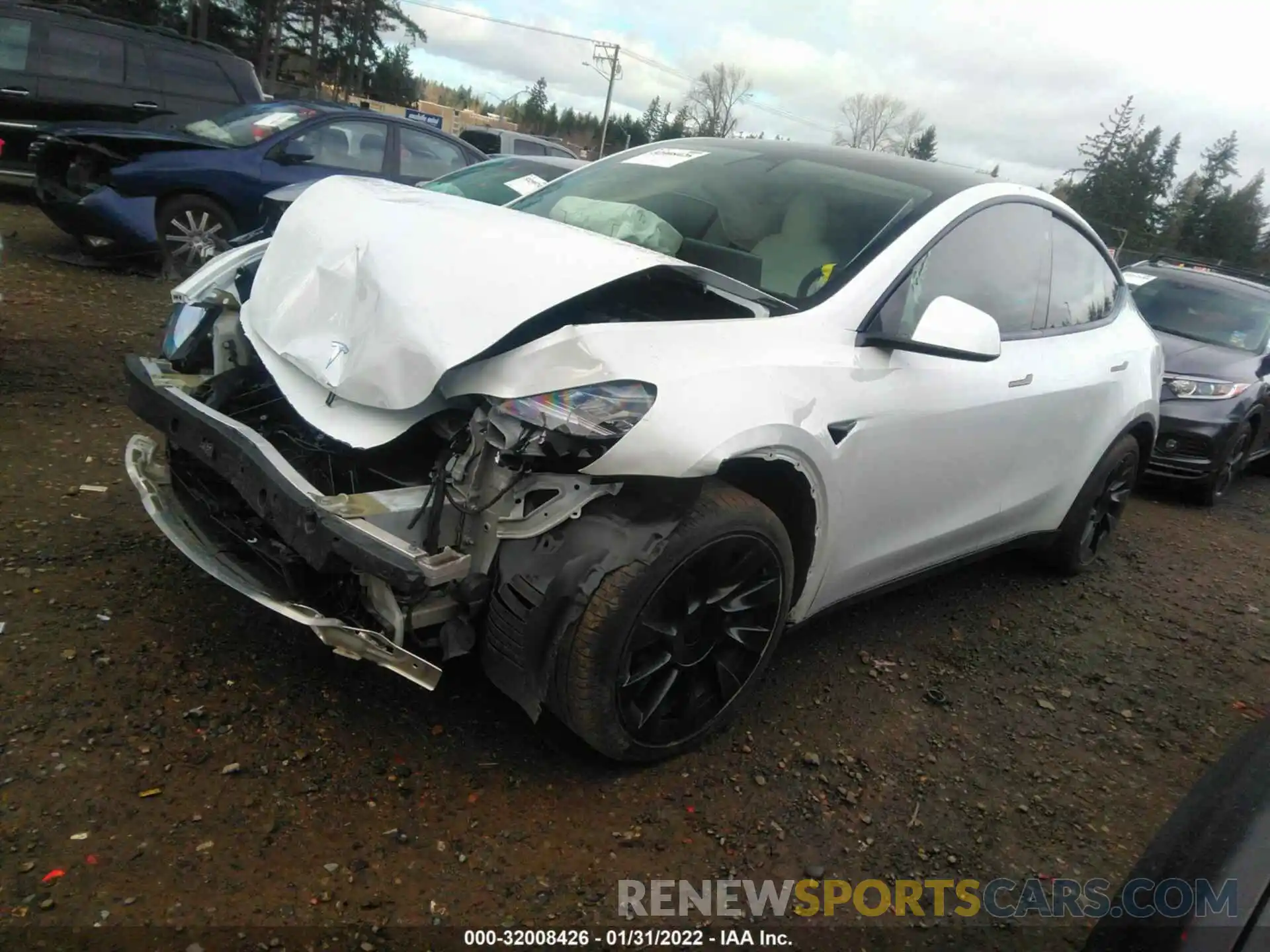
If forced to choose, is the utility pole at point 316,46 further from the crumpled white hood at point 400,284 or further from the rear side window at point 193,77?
the crumpled white hood at point 400,284

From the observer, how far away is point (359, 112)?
27.1ft

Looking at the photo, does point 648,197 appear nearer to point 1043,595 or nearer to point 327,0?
point 1043,595

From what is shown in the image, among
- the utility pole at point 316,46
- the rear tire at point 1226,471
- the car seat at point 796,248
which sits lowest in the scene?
the rear tire at point 1226,471

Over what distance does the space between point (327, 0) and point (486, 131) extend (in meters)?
25.6

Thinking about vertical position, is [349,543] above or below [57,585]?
above

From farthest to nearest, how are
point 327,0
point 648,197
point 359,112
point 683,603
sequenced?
point 327,0
point 359,112
point 648,197
point 683,603

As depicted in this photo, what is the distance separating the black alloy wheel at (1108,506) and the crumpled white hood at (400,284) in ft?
9.63

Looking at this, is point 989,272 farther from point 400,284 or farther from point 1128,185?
point 1128,185

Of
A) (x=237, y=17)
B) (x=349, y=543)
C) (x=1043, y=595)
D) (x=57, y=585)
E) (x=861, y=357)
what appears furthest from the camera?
(x=237, y=17)

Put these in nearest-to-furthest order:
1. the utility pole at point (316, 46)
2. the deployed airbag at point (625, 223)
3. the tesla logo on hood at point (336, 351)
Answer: the tesla logo on hood at point (336, 351)
the deployed airbag at point (625, 223)
the utility pole at point (316, 46)

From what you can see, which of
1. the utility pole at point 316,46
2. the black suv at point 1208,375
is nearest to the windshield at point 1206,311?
the black suv at point 1208,375

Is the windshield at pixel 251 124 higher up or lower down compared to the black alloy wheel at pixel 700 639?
higher up

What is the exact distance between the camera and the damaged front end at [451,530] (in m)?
2.11

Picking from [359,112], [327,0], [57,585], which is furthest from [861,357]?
[327,0]
